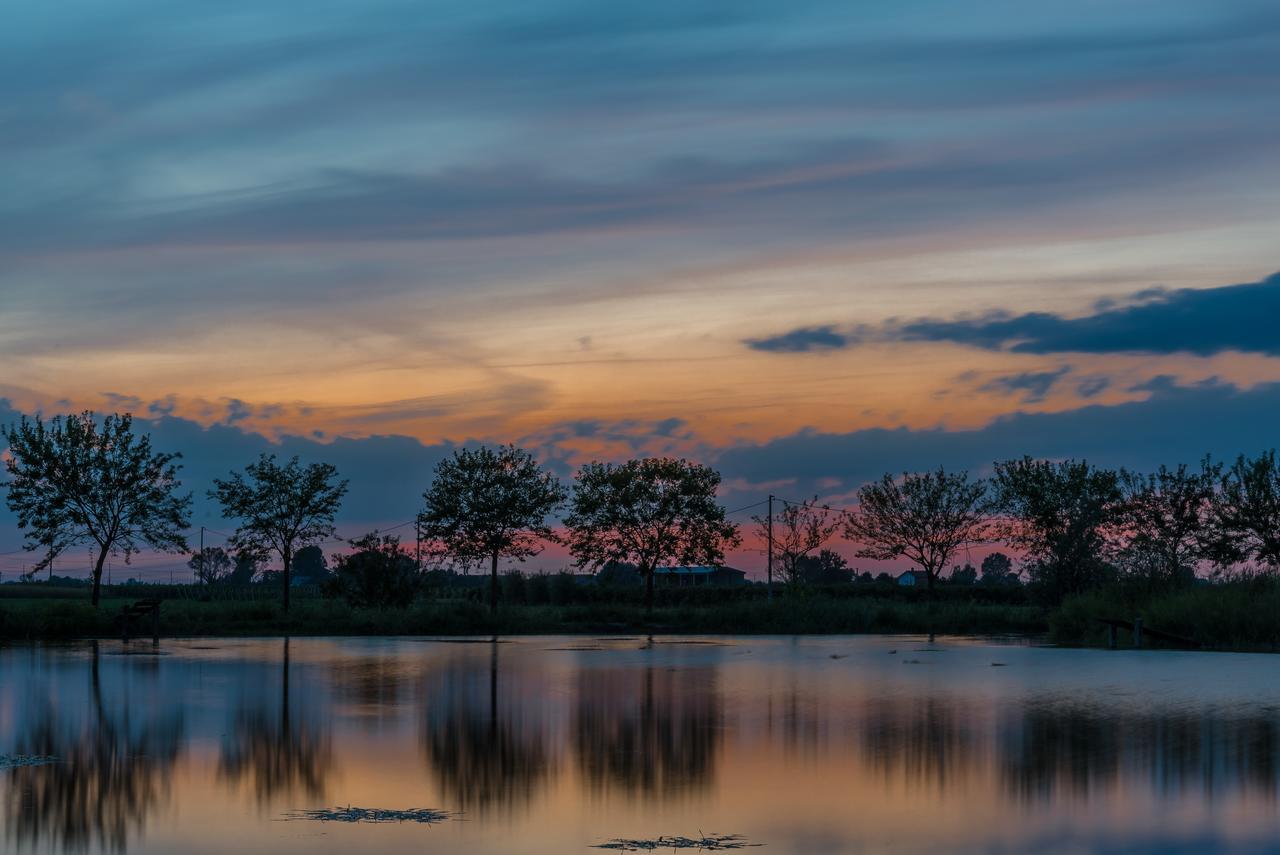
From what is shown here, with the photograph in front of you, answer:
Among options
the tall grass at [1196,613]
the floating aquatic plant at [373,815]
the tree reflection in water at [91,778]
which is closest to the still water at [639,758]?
the tree reflection in water at [91,778]

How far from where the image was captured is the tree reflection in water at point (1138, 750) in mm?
14898

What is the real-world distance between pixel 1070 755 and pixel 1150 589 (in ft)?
109

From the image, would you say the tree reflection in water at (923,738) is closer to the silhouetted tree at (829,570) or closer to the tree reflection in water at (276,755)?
the tree reflection in water at (276,755)

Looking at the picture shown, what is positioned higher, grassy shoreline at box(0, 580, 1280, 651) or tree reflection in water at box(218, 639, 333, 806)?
tree reflection in water at box(218, 639, 333, 806)

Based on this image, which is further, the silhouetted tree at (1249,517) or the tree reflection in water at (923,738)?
the silhouetted tree at (1249,517)

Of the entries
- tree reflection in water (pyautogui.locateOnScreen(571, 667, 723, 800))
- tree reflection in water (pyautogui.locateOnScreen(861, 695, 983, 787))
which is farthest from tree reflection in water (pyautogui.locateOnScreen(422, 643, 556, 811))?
tree reflection in water (pyautogui.locateOnScreen(861, 695, 983, 787))

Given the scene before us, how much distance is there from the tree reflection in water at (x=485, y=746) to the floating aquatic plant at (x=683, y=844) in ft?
7.28

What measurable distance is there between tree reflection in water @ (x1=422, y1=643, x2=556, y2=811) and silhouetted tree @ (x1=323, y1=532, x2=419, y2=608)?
32463mm

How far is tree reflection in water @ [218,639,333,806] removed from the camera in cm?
1500

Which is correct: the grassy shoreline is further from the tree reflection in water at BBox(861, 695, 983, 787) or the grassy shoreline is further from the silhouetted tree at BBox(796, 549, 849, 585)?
the silhouetted tree at BBox(796, 549, 849, 585)

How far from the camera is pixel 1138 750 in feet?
57.6

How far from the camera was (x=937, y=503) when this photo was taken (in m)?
97.4

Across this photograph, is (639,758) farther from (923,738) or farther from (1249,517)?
(1249,517)

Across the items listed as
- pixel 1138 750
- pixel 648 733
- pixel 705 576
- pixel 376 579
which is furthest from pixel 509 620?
pixel 705 576
